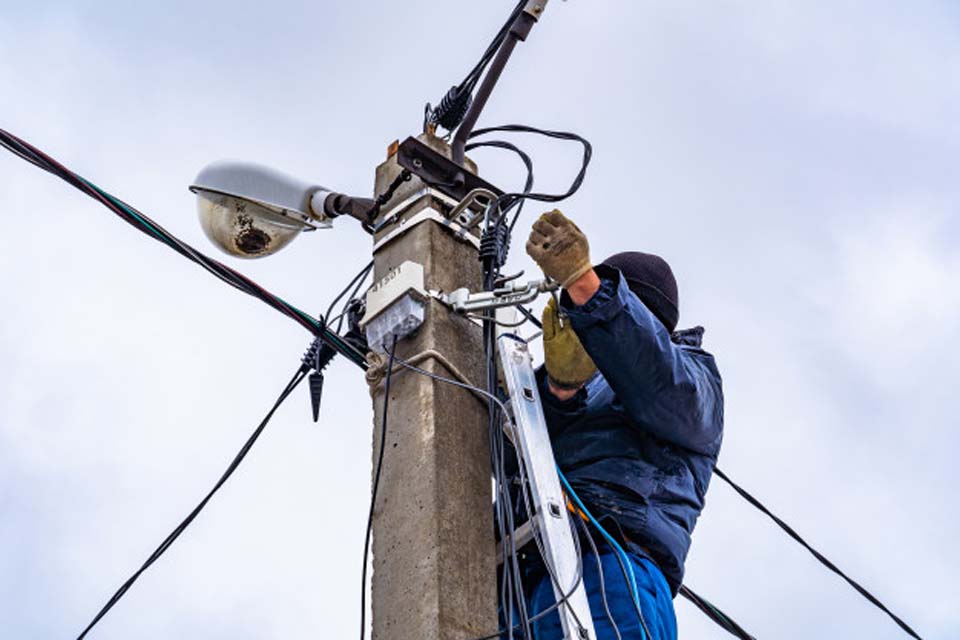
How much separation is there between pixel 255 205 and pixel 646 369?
67.4 inches

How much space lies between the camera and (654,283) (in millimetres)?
4727

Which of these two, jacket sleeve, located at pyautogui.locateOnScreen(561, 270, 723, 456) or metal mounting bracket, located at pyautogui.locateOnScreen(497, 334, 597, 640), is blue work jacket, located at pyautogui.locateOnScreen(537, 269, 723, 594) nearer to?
jacket sleeve, located at pyautogui.locateOnScreen(561, 270, 723, 456)

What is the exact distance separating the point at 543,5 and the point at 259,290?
60.9 inches

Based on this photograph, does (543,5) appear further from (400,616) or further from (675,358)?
(400,616)

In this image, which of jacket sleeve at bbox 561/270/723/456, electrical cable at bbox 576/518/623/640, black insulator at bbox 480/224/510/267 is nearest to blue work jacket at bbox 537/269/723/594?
jacket sleeve at bbox 561/270/723/456

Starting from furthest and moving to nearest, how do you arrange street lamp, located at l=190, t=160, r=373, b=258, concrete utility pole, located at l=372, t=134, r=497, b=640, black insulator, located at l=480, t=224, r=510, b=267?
street lamp, located at l=190, t=160, r=373, b=258, black insulator, located at l=480, t=224, r=510, b=267, concrete utility pole, located at l=372, t=134, r=497, b=640

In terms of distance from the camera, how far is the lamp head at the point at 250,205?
510 cm

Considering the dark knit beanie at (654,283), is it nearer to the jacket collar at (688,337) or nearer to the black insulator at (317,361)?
the jacket collar at (688,337)

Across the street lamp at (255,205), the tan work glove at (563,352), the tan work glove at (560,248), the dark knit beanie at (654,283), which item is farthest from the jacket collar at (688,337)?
the street lamp at (255,205)

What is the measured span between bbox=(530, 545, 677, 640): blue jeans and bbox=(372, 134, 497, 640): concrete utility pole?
0.24 meters

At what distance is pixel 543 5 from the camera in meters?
5.59

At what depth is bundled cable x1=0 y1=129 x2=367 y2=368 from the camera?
17.3 feet

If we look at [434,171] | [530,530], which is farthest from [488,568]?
[434,171]

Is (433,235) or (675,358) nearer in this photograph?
(675,358)
